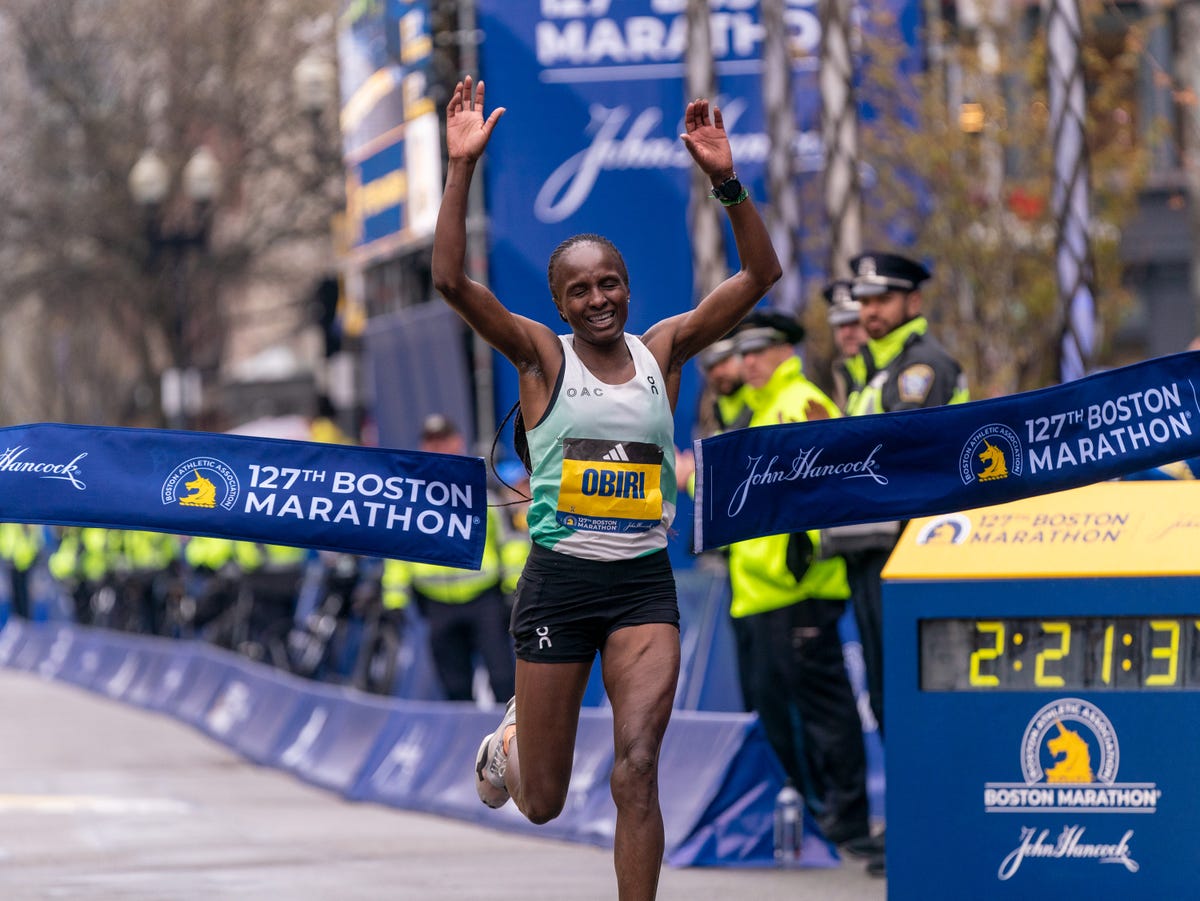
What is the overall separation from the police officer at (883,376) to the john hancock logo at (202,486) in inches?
106

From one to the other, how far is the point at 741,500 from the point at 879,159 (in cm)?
1487

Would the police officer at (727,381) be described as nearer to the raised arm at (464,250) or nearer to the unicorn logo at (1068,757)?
the unicorn logo at (1068,757)

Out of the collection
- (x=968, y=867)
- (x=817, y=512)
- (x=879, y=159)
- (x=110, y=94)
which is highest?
(x=110, y=94)

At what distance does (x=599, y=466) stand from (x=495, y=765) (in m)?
1.06

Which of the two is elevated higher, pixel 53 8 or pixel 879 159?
pixel 53 8

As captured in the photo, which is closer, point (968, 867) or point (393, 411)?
point (968, 867)

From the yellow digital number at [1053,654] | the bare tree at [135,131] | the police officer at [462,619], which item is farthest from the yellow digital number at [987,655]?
the bare tree at [135,131]

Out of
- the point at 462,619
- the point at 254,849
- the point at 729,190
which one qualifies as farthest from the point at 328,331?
the point at 729,190

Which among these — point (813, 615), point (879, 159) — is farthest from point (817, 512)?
point (879, 159)

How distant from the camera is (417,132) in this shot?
25.2 metres

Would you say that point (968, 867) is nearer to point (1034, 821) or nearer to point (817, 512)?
point (1034, 821)

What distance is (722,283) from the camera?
7.18 meters

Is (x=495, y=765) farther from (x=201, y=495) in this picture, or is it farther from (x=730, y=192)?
(x=730, y=192)

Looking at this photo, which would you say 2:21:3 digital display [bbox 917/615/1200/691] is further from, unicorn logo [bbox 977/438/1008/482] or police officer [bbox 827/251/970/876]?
police officer [bbox 827/251/970/876]
